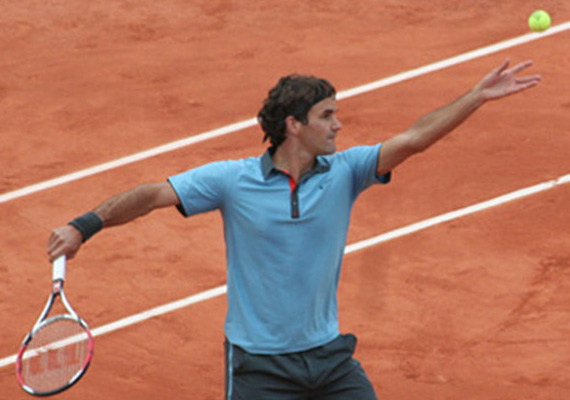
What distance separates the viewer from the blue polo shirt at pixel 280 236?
22.7 ft

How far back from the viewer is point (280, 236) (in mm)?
6910

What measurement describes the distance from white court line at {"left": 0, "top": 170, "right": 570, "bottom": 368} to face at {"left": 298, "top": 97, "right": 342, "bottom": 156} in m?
4.51

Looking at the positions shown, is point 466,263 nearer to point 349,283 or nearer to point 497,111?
point 349,283

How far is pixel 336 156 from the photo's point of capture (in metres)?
7.10

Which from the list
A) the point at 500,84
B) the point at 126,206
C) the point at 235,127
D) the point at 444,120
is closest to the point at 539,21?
the point at 235,127

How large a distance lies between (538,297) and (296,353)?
4.73m

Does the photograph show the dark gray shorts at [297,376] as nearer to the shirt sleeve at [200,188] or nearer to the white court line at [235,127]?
the shirt sleeve at [200,188]

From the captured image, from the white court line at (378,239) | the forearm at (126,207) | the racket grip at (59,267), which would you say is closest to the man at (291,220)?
the forearm at (126,207)

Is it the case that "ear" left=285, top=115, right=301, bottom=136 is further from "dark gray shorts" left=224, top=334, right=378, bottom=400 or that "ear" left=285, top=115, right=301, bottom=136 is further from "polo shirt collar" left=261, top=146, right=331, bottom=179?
"dark gray shorts" left=224, top=334, right=378, bottom=400

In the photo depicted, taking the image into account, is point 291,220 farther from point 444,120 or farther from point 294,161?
point 444,120

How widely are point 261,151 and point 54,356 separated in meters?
6.72

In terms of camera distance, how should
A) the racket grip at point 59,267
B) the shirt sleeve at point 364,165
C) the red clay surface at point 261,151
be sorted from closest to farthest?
the racket grip at point 59,267, the shirt sleeve at point 364,165, the red clay surface at point 261,151

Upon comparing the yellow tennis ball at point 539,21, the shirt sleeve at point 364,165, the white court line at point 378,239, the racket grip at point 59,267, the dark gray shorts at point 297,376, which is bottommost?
the white court line at point 378,239

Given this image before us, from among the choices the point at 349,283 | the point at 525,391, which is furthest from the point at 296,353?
the point at 349,283
